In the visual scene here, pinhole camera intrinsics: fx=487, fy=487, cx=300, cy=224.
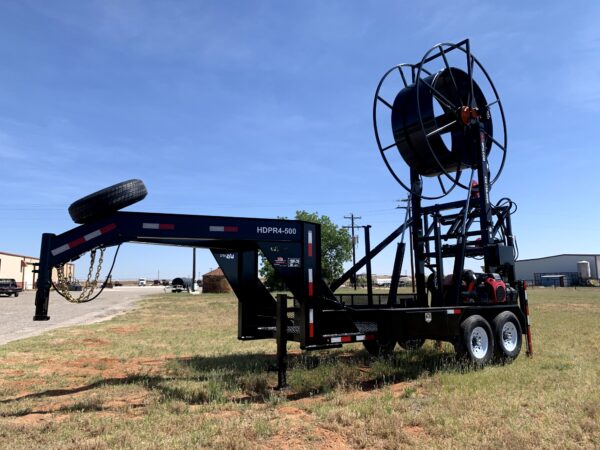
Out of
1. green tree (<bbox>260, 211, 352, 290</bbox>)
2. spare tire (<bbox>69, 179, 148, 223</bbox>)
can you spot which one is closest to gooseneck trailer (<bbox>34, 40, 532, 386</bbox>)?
spare tire (<bbox>69, 179, 148, 223</bbox>)

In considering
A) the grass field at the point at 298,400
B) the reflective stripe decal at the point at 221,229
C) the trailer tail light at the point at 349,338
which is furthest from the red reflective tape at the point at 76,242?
the trailer tail light at the point at 349,338

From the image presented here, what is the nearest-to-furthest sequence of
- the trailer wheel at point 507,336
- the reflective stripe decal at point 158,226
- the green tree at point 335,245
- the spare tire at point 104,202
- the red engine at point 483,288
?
the spare tire at point 104,202
the reflective stripe decal at point 158,226
the trailer wheel at point 507,336
the red engine at point 483,288
the green tree at point 335,245

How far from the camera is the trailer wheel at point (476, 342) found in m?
8.46

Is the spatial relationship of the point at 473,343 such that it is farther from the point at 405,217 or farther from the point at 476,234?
the point at 405,217

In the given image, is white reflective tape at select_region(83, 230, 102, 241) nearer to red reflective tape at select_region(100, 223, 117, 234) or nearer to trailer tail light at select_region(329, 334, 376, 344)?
red reflective tape at select_region(100, 223, 117, 234)

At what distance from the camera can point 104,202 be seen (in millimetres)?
6508

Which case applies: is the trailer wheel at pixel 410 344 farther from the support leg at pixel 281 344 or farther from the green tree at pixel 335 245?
the green tree at pixel 335 245

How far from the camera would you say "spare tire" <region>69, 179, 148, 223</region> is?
6516 mm

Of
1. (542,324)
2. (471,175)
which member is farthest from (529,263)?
(471,175)

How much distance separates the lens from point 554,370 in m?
8.37

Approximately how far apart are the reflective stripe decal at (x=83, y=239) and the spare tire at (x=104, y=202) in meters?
0.18

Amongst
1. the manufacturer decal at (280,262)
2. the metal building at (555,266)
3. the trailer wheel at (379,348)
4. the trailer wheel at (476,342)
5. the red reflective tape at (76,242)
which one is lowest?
the trailer wheel at (379,348)

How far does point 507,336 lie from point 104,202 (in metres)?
7.73

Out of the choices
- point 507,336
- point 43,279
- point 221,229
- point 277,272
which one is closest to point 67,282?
point 43,279
